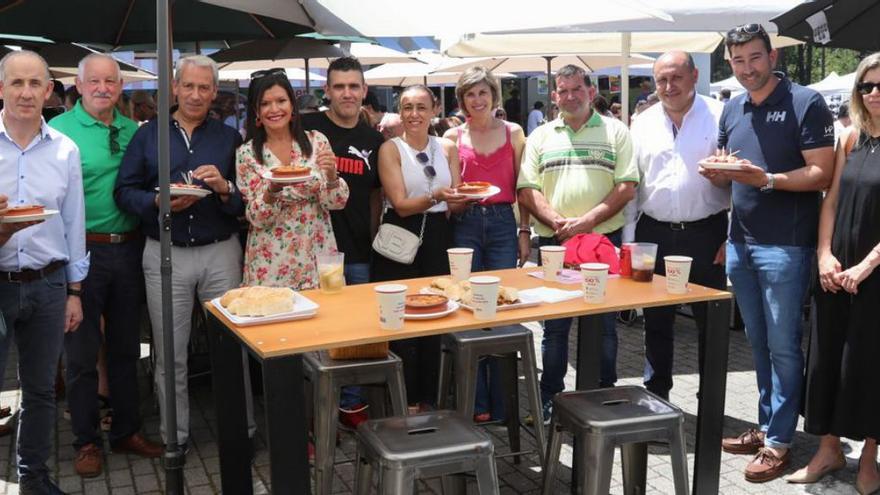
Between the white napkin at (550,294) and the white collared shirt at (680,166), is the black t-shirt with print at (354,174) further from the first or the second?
the white collared shirt at (680,166)

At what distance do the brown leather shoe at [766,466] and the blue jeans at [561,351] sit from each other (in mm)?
939

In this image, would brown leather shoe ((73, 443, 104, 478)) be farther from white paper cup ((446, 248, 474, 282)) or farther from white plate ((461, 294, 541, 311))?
white plate ((461, 294, 541, 311))

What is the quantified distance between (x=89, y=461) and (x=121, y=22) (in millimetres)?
3681

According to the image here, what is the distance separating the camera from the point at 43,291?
3.61 metres

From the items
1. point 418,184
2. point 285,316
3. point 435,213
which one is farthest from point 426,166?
point 285,316

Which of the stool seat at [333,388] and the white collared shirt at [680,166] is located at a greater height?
the white collared shirt at [680,166]

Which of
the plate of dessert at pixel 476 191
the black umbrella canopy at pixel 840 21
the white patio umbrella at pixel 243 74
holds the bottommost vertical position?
the plate of dessert at pixel 476 191

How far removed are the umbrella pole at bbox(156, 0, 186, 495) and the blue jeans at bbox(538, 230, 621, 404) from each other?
6.88 ft

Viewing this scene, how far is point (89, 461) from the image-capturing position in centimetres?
426

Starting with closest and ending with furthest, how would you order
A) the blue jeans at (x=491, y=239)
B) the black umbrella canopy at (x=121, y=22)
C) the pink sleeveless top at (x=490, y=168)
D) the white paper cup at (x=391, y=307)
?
the white paper cup at (x=391, y=307), the blue jeans at (x=491, y=239), the pink sleeveless top at (x=490, y=168), the black umbrella canopy at (x=121, y=22)

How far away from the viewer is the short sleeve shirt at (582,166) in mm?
4641

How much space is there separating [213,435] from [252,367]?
1.74 feet

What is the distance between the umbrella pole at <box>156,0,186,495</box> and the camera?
3350mm

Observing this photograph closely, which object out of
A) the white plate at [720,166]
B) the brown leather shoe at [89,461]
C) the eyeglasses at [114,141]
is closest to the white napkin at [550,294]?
the white plate at [720,166]
